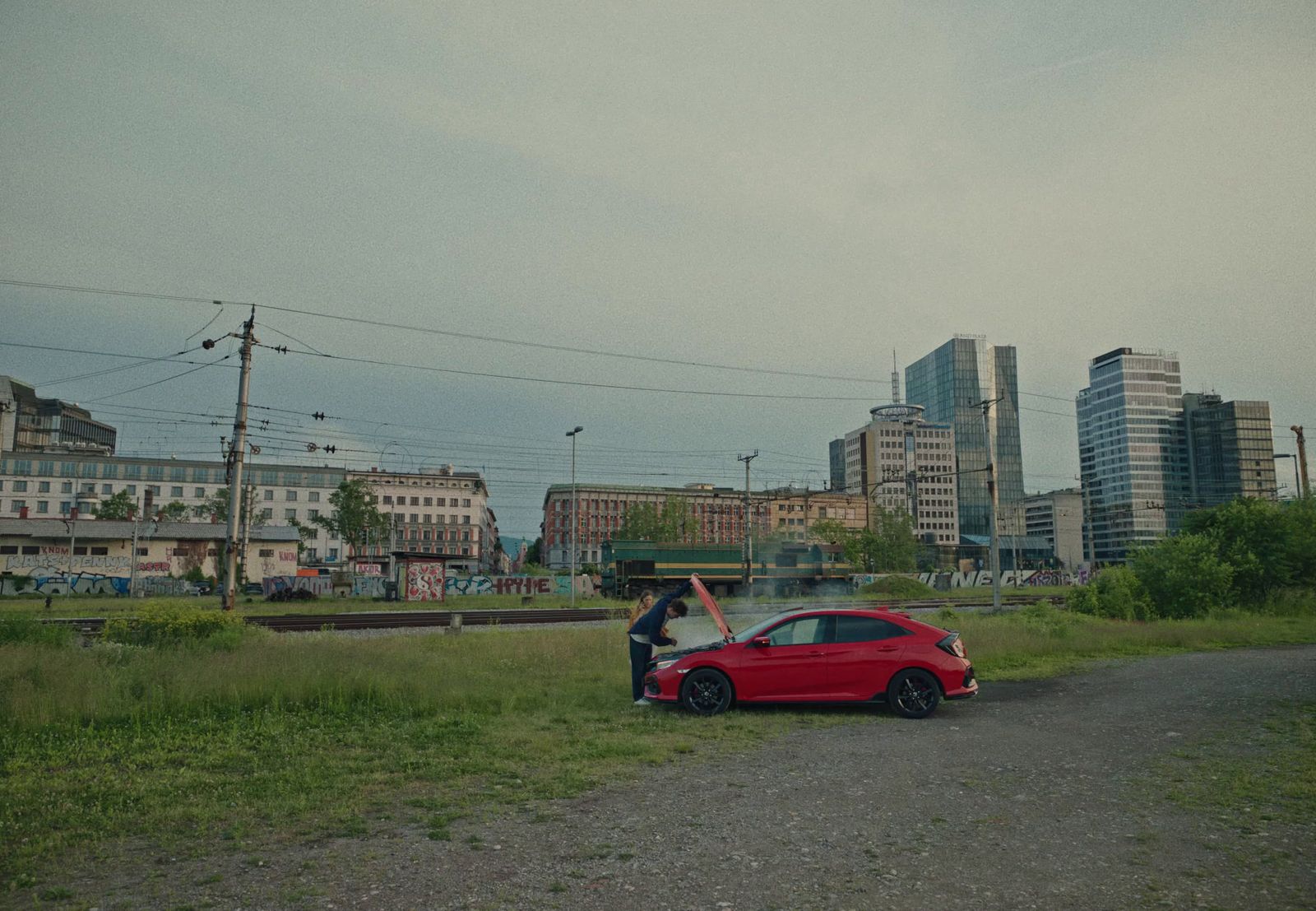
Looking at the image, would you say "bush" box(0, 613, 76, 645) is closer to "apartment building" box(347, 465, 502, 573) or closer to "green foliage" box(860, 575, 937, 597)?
"green foliage" box(860, 575, 937, 597)

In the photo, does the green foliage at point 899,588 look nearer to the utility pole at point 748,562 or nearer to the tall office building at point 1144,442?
the utility pole at point 748,562

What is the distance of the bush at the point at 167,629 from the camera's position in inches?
677

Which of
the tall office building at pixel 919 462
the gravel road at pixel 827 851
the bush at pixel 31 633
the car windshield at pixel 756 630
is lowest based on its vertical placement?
the gravel road at pixel 827 851

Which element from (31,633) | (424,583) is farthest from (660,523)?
(31,633)

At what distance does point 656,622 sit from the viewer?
1280cm

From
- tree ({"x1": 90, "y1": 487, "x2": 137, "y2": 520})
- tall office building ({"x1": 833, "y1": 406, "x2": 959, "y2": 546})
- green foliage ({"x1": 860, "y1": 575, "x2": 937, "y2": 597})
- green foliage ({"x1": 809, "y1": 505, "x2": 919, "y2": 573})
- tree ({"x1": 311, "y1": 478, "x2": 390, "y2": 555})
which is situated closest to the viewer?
green foliage ({"x1": 860, "y1": 575, "x2": 937, "y2": 597})

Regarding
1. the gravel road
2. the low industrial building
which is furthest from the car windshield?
the low industrial building

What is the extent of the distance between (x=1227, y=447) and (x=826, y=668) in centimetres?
21071

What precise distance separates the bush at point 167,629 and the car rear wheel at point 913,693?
43.4 ft

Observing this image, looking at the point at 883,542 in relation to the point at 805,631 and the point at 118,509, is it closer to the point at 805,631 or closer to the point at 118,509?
the point at 805,631

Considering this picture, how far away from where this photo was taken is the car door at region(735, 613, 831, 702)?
11969 millimetres

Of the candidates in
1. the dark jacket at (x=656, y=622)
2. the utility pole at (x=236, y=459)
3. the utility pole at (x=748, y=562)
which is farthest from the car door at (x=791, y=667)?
the utility pole at (x=748, y=562)

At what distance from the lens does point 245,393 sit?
26891 millimetres

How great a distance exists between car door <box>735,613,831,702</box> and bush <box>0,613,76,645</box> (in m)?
14.2
